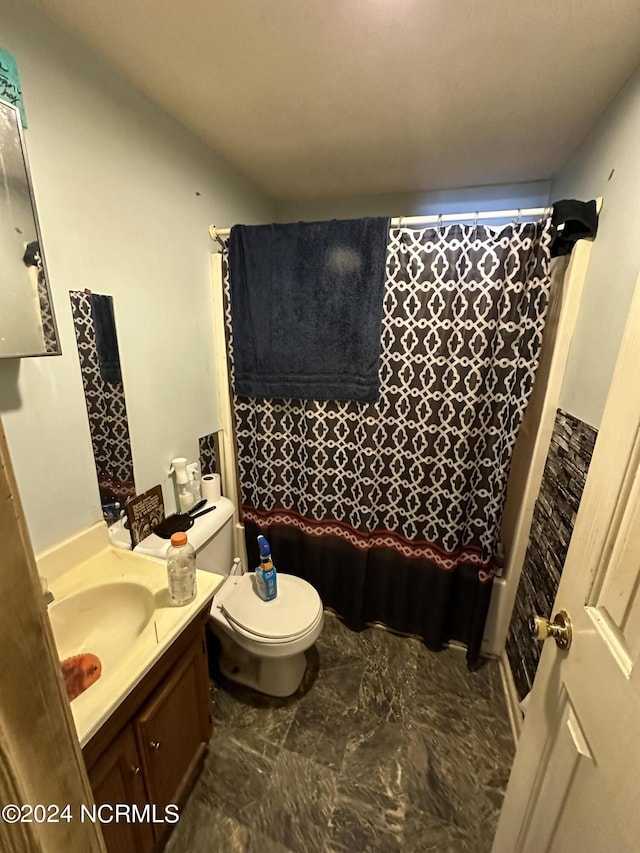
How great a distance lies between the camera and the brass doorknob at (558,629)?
673mm

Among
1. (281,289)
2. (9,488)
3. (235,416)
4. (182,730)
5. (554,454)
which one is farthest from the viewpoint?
(235,416)

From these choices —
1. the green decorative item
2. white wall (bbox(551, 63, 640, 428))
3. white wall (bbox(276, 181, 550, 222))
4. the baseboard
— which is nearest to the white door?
white wall (bbox(551, 63, 640, 428))

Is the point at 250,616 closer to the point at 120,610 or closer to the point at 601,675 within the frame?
the point at 120,610

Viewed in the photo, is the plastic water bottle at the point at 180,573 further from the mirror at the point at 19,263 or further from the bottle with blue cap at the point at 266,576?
the mirror at the point at 19,263

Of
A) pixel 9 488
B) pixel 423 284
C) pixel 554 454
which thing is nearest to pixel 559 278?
pixel 423 284

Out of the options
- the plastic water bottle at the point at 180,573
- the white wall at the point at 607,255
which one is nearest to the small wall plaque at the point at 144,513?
the plastic water bottle at the point at 180,573

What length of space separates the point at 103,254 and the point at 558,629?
5.13 ft

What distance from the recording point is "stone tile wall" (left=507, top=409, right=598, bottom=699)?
3.65 feet

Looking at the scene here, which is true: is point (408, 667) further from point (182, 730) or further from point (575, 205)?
point (575, 205)

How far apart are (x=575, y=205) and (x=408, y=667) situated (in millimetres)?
1986

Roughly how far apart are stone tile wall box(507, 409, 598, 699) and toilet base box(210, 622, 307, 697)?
0.92 meters

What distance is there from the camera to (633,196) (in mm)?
948

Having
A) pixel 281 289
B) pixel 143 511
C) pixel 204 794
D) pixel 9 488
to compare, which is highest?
pixel 281 289

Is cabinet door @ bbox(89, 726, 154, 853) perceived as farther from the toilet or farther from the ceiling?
the ceiling
